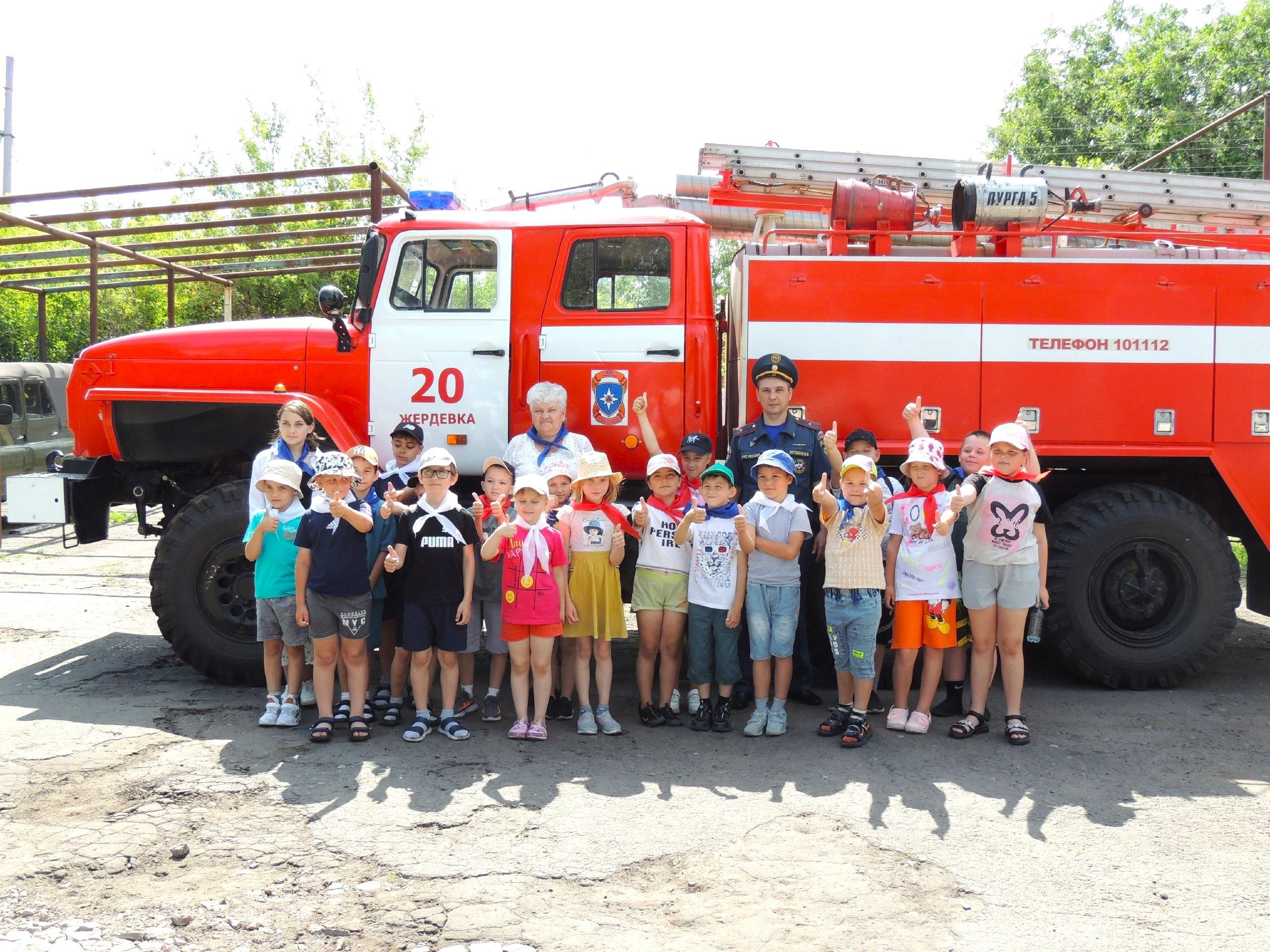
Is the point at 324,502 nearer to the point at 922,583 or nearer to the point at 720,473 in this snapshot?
the point at 720,473

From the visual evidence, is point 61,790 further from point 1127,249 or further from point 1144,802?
point 1127,249

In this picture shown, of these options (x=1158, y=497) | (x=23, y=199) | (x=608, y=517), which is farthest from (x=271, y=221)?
(x=1158, y=497)

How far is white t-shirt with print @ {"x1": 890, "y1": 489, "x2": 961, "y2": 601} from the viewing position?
5.41 m

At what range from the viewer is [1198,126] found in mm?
23078

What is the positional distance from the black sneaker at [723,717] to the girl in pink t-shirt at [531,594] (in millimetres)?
914

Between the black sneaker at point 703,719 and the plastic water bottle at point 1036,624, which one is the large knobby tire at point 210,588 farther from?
the plastic water bottle at point 1036,624

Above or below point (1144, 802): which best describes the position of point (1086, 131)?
above

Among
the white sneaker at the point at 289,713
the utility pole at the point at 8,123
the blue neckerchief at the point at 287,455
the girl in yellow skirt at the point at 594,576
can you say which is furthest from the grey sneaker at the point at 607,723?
the utility pole at the point at 8,123

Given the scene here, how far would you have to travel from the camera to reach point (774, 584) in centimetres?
543

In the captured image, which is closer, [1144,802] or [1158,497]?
[1144,802]

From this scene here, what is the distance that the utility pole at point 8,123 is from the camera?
82.2 ft

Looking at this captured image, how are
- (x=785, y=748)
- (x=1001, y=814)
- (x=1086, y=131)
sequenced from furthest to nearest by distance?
(x=1086, y=131) → (x=785, y=748) → (x=1001, y=814)

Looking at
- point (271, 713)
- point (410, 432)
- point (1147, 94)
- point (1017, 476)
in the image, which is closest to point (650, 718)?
point (271, 713)

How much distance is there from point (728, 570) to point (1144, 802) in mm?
2194
